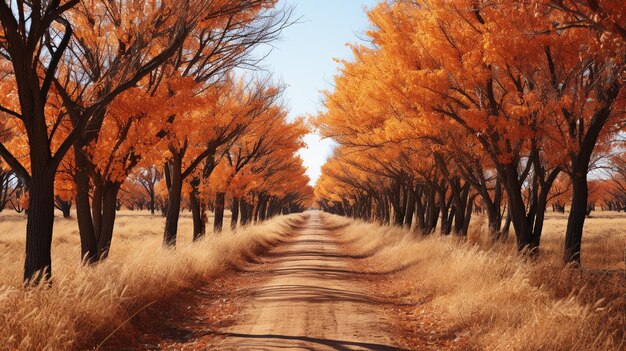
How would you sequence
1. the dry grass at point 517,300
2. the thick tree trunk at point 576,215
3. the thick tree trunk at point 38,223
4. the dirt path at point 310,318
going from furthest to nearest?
the thick tree trunk at point 576,215, the thick tree trunk at point 38,223, the dirt path at point 310,318, the dry grass at point 517,300

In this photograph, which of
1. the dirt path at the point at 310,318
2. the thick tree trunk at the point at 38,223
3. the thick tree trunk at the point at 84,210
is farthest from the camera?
the thick tree trunk at the point at 84,210

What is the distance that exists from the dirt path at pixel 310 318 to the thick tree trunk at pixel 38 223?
105 inches

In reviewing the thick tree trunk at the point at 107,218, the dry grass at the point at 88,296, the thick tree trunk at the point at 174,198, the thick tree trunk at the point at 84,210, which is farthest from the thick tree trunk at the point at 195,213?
the thick tree trunk at the point at 84,210

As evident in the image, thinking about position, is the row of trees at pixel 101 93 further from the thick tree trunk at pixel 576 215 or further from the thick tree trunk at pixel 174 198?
the thick tree trunk at pixel 576 215

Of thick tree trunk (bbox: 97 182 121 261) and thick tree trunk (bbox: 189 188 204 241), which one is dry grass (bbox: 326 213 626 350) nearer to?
thick tree trunk (bbox: 97 182 121 261)

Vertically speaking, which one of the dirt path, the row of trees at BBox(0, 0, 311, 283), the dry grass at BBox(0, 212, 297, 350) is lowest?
the dirt path

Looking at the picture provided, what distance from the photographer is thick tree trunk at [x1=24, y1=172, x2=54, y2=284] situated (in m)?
7.47

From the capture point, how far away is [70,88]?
1116 centimetres

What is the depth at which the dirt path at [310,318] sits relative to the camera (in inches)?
275

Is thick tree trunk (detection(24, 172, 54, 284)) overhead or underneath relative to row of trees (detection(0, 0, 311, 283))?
underneath

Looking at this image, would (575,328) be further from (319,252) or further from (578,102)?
(319,252)

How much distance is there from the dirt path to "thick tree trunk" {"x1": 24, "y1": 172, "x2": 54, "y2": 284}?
2656 mm

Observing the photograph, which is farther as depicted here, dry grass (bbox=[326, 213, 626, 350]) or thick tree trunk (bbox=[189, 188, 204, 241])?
thick tree trunk (bbox=[189, 188, 204, 241])

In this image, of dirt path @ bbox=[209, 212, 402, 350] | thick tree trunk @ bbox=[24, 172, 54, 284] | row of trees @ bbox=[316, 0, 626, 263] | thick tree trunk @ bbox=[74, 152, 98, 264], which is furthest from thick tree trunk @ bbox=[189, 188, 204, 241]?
thick tree trunk @ bbox=[24, 172, 54, 284]
